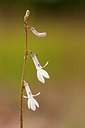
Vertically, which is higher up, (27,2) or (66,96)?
(27,2)

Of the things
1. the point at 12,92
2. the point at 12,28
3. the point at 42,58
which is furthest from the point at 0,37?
the point at 12,92

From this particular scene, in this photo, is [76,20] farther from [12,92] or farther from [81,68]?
[12,92]

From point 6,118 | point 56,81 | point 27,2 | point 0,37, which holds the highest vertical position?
point 27,2

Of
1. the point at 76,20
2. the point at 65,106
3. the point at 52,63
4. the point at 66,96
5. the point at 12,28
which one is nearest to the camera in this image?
the point at 65,106

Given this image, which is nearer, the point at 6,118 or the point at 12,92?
the point at 6,118

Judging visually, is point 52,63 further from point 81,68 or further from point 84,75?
point 84,75

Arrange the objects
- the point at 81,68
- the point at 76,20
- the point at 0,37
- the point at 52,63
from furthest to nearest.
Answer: the point at 76,20 → the point at 0,37 → the point at 52,63 → the point at 81,68
